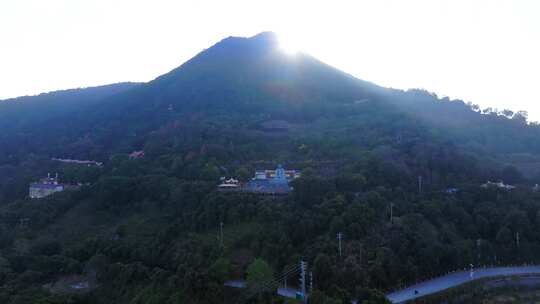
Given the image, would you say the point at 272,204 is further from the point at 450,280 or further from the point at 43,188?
the point at 43,188

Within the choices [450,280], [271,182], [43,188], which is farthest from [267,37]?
[450,280]

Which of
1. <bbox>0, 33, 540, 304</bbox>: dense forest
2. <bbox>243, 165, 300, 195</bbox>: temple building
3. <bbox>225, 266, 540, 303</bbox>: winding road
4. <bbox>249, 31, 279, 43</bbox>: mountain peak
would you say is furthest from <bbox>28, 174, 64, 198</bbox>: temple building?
<bbox>249, 31, 279, 43</bbox>: mountain peak

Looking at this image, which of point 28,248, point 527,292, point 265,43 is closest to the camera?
point 527,292

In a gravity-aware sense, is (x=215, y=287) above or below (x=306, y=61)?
below

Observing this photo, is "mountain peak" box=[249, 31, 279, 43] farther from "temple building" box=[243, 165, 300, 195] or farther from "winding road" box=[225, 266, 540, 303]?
"winding road" box=[225, 266, 540, 303]

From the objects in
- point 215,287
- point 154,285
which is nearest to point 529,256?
point 215,287

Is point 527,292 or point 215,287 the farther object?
point 527,292

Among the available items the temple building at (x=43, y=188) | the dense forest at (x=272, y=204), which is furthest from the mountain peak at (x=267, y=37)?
the temple building at (x=43, y=188)

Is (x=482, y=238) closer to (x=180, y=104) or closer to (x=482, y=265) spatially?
(x=482, y=265)
